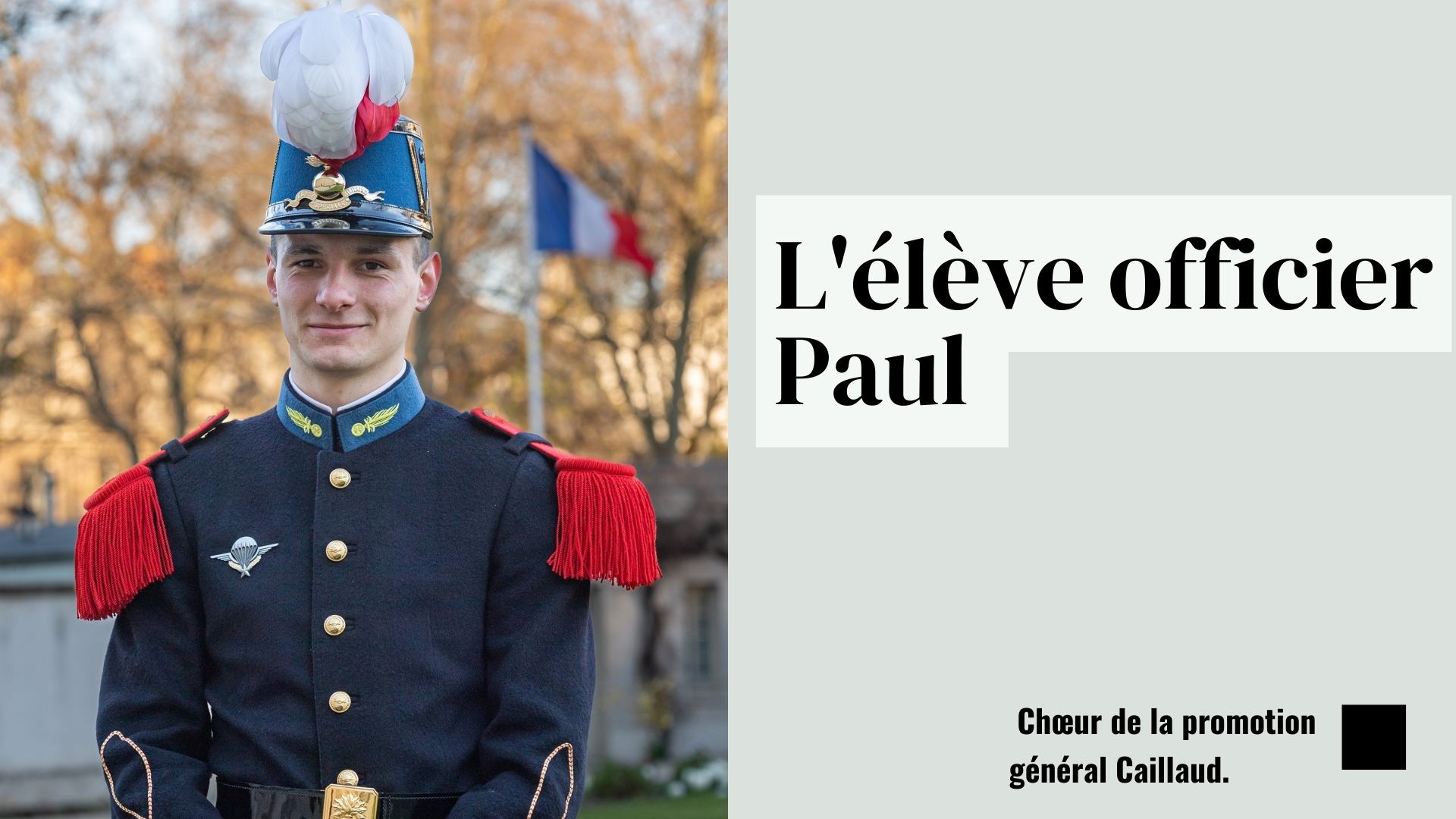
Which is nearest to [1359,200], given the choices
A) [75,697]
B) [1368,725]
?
[1368,725]

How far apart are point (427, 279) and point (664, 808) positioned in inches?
340

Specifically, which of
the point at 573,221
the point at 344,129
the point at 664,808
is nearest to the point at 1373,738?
the point at 344,129

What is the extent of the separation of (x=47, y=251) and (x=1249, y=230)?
16410mm

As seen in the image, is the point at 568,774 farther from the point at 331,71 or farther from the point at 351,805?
the point at 331,71

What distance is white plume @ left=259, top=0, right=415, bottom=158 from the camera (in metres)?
2.43

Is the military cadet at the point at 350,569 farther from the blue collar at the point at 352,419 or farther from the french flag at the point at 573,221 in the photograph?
the french flag at the point at 573,221

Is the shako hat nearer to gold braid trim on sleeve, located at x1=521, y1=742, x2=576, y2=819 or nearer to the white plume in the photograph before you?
the white plume

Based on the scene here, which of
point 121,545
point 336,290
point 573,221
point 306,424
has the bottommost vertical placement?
point 121,545

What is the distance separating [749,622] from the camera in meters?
6.17

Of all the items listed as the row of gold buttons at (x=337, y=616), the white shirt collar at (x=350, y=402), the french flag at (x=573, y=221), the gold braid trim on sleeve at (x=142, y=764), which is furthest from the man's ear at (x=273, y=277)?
the french flag at (x=573, y=221)

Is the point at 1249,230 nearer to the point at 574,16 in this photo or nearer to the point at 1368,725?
the point at 1368,725

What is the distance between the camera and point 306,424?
2652 mm

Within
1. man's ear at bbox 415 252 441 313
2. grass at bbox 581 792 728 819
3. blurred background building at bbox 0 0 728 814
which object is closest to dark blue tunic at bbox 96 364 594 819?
man's ear at bbox 415 252 441 313

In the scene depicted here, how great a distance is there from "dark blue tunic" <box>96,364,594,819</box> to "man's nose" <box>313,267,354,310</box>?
182 millimetres
